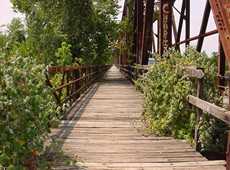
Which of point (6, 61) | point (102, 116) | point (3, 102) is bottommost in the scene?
point (102, 116)

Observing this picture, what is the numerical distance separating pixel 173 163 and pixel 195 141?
101 cm

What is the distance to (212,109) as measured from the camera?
5.32m

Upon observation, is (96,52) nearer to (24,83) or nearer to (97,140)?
(97,140)

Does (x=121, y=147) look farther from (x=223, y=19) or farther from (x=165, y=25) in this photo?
(x=165, y=25)

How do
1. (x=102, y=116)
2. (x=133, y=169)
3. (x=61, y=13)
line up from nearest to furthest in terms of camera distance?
1. (x=133, y=169)
2. (x=102, y=116)
3. (x=61, y=13)

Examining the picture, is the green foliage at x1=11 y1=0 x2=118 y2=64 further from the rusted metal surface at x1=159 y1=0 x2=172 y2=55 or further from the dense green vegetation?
the rusted metal surface at x1=159 y1=0 x2=172 y2=55

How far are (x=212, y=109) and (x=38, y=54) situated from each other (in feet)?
61.9

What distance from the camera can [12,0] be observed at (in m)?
28.8

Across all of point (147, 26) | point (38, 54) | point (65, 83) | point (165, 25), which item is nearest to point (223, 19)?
point (65, 83)

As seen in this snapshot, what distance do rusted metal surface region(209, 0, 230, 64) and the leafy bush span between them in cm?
173

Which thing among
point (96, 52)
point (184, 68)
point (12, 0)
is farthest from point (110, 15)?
point (184, 68)

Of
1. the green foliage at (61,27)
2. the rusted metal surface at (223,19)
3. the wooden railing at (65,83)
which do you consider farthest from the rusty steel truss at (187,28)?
the green foliage at (61,27)

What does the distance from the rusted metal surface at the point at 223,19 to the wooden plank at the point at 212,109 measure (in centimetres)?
67

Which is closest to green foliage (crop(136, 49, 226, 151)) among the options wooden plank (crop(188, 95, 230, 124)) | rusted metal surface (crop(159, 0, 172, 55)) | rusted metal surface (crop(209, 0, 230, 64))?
wooden plank (crop(188, 95, 230, 124))
